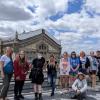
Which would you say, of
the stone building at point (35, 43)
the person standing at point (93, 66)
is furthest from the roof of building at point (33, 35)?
the person standing at point (93, 66)

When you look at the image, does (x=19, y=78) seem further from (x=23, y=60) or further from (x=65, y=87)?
(x=65, y=87)

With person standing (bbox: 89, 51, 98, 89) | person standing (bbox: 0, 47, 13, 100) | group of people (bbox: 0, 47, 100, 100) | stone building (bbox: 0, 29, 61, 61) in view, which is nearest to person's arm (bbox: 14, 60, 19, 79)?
group of people (bbox: 0, 47, 100, 100)

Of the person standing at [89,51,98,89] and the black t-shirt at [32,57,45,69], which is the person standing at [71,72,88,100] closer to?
the black t-shirt at [32,57,45,69]

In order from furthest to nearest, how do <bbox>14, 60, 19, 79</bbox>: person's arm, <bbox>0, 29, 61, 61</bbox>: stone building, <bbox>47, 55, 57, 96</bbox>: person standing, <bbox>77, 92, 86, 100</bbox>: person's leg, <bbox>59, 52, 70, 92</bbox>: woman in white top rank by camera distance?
<bbox>0, 29, 61, 61</bbox>: stone building → <bbox>59, 52, 70, 92</bbox>: woman in white top → <bbox>47, 55, 57, 96</bbox>: person standing → <bbox>77, 92, 86, 100</bbox>: person's leg → <bbox>14, 60, 19, 79</bbox>: person's arm

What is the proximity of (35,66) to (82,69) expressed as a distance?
3.10 metres

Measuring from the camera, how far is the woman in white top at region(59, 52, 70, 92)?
13.0m

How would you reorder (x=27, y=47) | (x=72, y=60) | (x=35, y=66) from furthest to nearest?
1. (x=27, y=47)
2. (x=72, y=60)
3. (x=35, y=66)

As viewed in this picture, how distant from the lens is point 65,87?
13.2m

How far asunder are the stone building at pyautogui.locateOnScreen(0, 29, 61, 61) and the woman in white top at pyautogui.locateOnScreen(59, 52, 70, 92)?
1864 inches

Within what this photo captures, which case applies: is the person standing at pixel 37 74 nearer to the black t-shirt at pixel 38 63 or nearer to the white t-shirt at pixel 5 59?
the black t-shirt at pixel 38 63

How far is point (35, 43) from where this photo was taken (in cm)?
6462

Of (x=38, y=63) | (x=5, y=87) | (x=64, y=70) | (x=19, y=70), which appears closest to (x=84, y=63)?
(x=64, y=70)

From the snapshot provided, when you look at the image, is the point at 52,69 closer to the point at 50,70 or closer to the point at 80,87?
the point at 50,70

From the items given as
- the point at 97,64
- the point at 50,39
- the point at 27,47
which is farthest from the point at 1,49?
the point at 97,64
